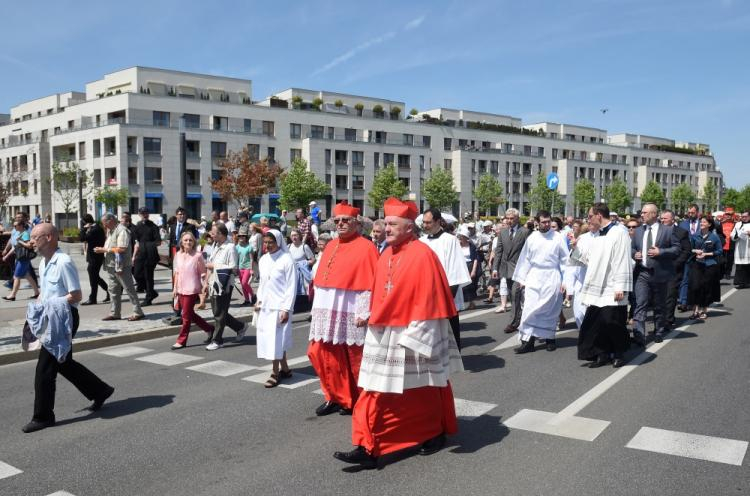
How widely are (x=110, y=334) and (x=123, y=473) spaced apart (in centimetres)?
596

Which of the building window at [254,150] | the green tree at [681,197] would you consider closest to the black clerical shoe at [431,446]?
the building window at [254,150]

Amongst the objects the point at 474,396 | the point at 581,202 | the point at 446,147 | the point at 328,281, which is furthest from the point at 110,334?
the point at 581,202

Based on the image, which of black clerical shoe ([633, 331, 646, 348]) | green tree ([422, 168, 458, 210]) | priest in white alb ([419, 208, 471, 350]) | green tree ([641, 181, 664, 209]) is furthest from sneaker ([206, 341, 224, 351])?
green tree ([641, 181, 664, 209])

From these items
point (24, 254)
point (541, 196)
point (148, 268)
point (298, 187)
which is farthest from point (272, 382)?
point (541, 196)

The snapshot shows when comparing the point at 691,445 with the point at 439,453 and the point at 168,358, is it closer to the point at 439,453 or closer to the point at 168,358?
the point at 439,453

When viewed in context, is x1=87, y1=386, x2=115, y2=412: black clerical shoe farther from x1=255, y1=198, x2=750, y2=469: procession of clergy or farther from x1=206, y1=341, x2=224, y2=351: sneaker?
x1=206, y1=341, x2=224, y2=351: sneaker

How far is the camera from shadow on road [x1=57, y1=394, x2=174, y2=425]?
20.0ft

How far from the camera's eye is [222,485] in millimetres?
4363

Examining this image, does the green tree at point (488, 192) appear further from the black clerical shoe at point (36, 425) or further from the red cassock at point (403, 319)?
the red cassock at point (403, 319)

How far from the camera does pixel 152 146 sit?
58.8m

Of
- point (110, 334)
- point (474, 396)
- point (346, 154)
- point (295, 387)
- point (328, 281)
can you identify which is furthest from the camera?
point (346, 154)

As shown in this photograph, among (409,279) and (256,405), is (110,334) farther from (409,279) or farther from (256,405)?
(409,279)

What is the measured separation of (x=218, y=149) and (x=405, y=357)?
60.3 metres

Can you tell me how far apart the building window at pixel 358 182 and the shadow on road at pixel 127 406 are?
6488cm
